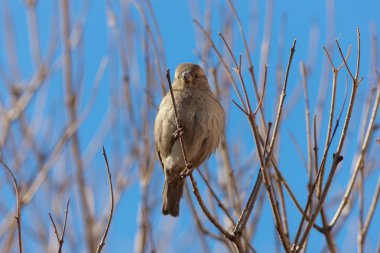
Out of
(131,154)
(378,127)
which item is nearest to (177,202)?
(131,154)

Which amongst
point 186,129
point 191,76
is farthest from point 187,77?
point 186,129

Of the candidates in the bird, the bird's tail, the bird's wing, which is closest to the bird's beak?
the bird

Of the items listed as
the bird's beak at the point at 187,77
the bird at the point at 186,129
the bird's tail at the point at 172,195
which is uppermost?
the bird's beak at the point at 187,77

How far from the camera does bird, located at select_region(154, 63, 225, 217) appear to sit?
396 cm

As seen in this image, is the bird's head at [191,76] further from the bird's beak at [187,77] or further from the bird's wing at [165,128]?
the bird's wing at [165,128]

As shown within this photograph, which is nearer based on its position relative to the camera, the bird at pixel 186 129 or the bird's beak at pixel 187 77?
the bird at pixel 186 129

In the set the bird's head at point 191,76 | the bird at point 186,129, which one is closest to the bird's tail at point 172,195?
the bird at point 186,129

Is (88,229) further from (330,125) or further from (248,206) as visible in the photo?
(330,125)

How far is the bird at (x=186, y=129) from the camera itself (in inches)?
156

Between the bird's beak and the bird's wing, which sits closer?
the bird's wing

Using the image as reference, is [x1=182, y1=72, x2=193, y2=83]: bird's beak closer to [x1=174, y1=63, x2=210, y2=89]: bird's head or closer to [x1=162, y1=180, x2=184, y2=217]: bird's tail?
[x1=174, y1=63, x2=210, y2=89]: bird's head

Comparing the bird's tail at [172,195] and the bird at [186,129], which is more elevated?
the bird at [186,129]

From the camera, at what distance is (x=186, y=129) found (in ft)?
13.0

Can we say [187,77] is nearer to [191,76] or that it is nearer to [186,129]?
[191,76]
